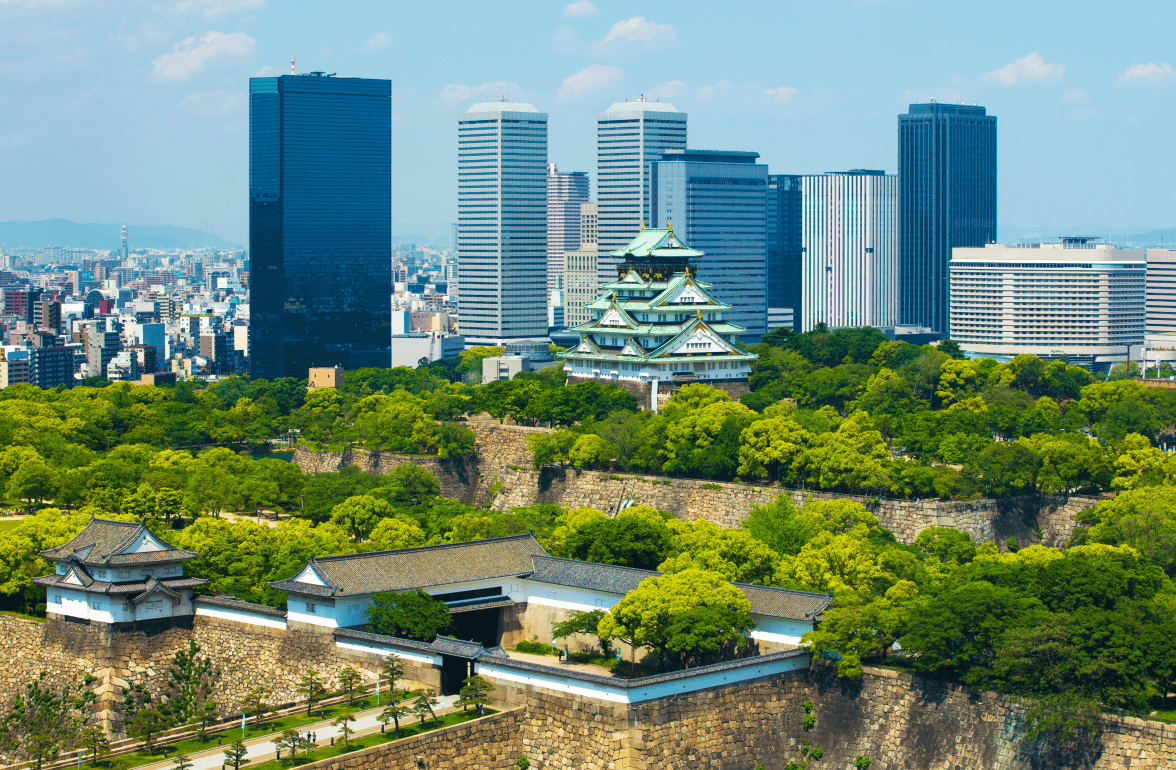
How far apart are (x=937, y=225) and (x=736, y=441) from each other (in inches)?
4976

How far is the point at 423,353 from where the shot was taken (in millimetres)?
144500

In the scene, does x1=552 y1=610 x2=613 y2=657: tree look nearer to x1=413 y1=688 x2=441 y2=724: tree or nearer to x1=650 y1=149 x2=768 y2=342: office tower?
x1=413 y1=688 x2=441 y2=724: tree

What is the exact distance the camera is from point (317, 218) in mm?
130750

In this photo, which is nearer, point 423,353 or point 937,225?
point 423,353

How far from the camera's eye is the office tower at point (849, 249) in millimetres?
180000

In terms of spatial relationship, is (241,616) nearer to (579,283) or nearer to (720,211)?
(720,211)

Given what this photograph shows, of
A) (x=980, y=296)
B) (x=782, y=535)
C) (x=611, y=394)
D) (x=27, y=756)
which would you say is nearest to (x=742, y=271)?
(x=980, y=296)

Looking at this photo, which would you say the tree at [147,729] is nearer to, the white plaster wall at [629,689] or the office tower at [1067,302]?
the white plaster wall at [629,689]

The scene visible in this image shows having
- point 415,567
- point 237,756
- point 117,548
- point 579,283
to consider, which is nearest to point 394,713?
point 237,756

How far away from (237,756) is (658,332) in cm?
4124

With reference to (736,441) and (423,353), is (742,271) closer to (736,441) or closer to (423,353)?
(423,353)

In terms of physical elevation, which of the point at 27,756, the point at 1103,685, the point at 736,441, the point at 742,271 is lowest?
the point at 27,756

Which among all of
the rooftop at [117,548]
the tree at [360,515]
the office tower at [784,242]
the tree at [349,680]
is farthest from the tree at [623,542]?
the office tower at [784,242]

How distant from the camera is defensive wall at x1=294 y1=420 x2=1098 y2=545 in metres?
49.8
